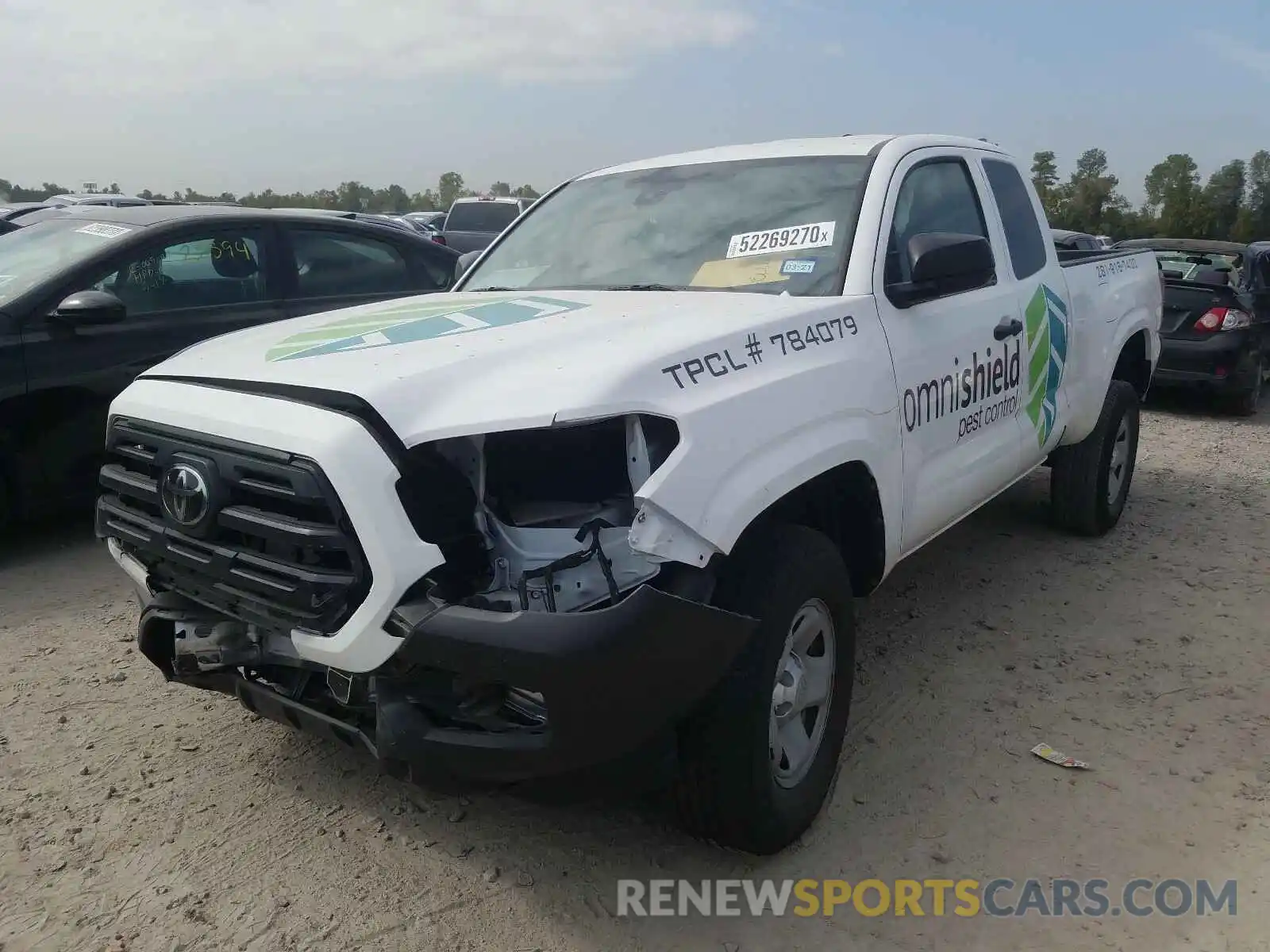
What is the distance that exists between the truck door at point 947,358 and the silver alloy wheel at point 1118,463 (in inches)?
64.0

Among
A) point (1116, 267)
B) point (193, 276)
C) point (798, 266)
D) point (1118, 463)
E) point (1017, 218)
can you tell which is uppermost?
point (1017, 218)

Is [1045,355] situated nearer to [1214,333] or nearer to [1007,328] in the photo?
[1007,328]

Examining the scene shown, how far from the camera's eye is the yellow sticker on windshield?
3279mm

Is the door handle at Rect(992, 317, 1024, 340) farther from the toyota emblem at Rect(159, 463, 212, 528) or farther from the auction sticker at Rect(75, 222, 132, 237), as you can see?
the auction sticker at Rect(75, 222, 132, 237)

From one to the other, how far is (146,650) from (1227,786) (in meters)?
3.30

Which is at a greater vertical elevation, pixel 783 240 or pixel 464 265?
pixel 783 240

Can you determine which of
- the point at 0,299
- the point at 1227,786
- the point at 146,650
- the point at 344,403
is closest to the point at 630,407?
the point at 344,403

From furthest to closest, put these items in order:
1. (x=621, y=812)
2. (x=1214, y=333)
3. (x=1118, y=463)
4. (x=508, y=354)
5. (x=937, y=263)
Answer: (x=1214, y=333) → (x=1118, y=463) → (x=937, y=263) → (x=621, y=812) → (x=508, y=354)

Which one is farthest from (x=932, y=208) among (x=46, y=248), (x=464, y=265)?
(x=46, y=248)

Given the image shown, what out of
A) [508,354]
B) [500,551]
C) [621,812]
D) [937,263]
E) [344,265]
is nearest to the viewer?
[500,551]

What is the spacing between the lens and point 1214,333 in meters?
9.19

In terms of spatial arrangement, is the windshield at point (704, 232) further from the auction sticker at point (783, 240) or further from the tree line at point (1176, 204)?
the tree line at point (1176, 204)

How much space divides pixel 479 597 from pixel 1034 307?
3016 mm

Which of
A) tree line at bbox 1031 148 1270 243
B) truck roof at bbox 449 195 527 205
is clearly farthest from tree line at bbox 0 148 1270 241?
truck roof at bbox 449 195 527 205
